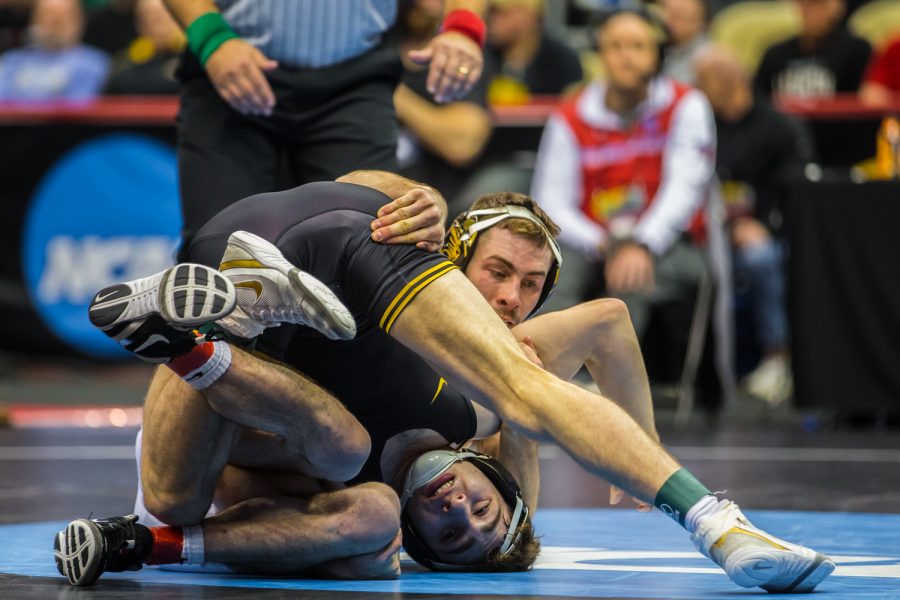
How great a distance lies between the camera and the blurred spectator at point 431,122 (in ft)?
24.0

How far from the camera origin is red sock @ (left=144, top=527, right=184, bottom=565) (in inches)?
132

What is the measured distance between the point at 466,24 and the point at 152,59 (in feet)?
17.9

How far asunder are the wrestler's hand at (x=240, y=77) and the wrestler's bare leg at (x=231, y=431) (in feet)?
2.75

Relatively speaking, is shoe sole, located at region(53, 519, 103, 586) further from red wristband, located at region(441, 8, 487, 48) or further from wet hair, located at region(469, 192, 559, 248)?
red wristband, located at region(441, 8, 487, 48)

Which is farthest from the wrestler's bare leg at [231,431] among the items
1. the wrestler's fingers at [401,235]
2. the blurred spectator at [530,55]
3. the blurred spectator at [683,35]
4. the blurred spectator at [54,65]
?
the blurred spectator at [54,65]

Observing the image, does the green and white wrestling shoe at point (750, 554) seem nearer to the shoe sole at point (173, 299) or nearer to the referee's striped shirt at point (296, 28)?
the shoe sole at point (173, 299)

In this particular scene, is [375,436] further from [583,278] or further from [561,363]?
[583,278]

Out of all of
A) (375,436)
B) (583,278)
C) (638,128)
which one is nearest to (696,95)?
(638,128)

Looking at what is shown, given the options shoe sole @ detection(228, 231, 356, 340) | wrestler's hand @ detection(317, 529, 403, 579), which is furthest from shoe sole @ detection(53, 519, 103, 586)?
shoe sole @ detection(228, 231, 356, 340)

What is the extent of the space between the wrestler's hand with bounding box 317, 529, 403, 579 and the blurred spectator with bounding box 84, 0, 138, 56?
770 cm

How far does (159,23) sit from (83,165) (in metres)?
1.45

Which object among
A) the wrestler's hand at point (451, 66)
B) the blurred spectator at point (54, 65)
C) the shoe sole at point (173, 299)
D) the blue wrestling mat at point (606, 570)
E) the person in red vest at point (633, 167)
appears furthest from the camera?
the blurred spectator at point (54, 65)

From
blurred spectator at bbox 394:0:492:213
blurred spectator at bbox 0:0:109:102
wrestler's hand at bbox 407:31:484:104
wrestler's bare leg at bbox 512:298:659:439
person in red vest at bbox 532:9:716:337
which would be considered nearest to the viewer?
wrestler's bare leg at bbox 512:298:659:439

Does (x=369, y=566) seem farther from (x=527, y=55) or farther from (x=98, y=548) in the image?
(x=527, y=55)
